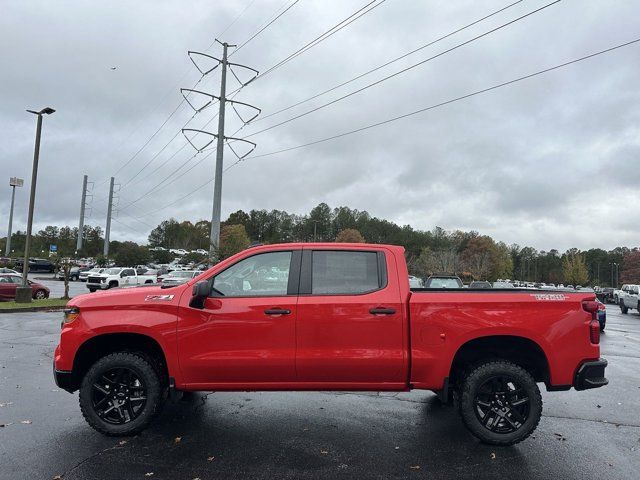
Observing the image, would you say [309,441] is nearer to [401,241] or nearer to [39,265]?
[39,265]

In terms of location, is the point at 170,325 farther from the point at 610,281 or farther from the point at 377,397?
the point at 610,281

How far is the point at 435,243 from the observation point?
354ft

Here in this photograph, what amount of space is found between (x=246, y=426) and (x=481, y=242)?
111m

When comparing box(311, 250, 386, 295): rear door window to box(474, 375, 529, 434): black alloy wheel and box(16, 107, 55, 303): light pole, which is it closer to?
box(474, 375, 529, 434): black alloy wheel

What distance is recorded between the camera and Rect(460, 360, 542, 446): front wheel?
4.78m

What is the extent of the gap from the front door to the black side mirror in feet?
0.21

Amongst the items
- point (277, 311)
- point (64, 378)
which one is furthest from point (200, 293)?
point (64, 378)

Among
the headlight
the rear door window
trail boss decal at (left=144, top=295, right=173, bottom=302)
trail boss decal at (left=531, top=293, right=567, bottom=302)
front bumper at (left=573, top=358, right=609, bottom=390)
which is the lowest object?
front bumper at (left=573, top=358, right=609, bottom=390)

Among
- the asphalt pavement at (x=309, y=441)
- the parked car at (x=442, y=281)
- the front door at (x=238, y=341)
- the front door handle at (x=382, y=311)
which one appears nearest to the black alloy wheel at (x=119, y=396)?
the asphalt pavement at (x=309, y=441)

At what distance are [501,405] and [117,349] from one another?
392 centimetres

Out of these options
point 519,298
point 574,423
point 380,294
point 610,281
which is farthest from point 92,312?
point 610,281

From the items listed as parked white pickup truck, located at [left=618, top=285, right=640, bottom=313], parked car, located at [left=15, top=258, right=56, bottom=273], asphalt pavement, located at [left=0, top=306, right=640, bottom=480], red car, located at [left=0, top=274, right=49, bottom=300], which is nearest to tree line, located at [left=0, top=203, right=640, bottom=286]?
parked car, located at [left=15, top=258, right=56, bottom=273]

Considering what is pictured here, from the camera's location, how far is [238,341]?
4797 mm

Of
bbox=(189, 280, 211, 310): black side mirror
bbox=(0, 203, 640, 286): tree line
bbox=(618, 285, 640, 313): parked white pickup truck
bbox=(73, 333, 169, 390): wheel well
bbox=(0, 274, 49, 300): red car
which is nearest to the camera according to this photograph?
bbox=(189, 280, 211, 310): black side mirror
